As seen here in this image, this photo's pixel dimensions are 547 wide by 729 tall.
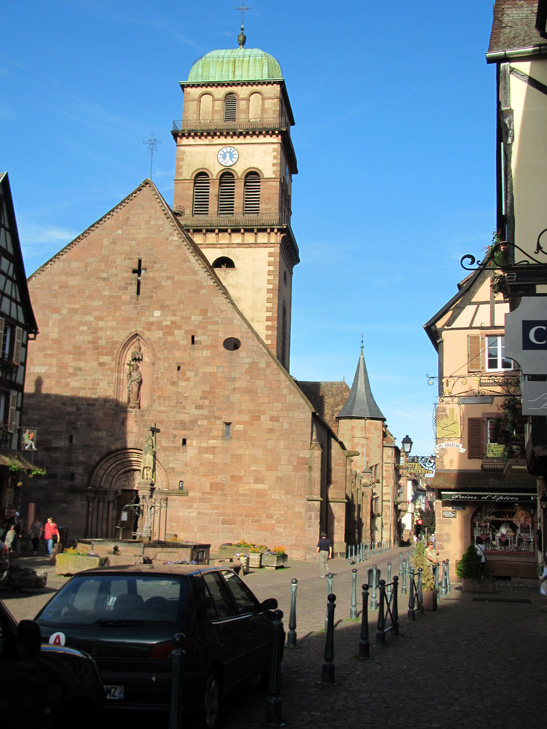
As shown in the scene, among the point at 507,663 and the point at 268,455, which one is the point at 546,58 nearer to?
the point at 507,663

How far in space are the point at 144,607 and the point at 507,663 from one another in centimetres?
554

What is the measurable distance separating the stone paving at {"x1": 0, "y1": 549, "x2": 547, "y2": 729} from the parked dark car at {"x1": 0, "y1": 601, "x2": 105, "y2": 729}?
2.30m

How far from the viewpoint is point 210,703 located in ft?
21.1

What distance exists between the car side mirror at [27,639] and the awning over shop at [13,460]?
20811mm

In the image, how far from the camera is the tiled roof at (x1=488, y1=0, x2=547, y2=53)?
15625 millimetres

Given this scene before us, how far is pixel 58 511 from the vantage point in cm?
3102

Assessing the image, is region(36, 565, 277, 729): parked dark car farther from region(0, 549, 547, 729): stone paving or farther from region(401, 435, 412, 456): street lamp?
region(401, 435, 412, 456): street lamp

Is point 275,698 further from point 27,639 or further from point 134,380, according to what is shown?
point 134,380

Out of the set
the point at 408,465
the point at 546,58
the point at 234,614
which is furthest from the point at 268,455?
the point at 234,614

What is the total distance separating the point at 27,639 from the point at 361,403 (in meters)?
50.7

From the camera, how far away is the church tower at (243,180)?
41.5m

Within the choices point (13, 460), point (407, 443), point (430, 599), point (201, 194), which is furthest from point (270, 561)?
point (201, 194)

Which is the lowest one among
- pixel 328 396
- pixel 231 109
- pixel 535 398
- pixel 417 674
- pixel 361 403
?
pixel 417 674

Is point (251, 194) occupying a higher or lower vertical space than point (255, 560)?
higher
